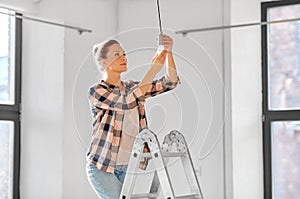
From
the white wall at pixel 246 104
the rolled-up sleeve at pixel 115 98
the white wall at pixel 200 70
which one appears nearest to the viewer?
the rolled-up sleeve at pixel 115 98

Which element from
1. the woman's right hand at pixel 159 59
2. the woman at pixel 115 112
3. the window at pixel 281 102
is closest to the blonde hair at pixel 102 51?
the woman at pixel 115 112

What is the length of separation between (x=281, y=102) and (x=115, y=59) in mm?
1693

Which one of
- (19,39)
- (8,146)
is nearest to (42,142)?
(8,146)

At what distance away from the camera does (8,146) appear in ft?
14.5

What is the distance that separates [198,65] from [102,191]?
1790 millimetres

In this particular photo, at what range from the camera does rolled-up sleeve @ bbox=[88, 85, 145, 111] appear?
2.99 m

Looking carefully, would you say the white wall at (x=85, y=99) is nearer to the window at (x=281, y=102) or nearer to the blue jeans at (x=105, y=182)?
the window at (x=281, y=102)

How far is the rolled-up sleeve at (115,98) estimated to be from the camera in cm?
299

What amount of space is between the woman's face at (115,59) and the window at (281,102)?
1563 mm

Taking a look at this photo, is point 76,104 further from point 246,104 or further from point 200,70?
point 246,104

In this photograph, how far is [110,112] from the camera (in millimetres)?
3061

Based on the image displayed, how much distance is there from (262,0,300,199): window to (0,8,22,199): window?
5.91ft

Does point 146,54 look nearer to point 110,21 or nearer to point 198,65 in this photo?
point 198,65

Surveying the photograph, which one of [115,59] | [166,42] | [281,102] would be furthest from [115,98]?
[281,102]
